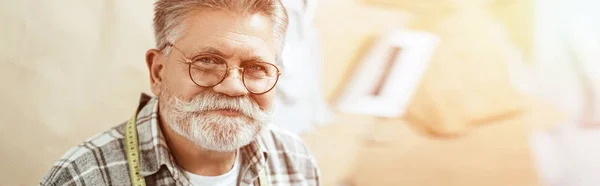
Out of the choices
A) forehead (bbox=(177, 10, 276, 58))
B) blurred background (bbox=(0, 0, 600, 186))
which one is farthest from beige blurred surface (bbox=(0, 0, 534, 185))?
forehead (bbox=(177, 10, 276, 58))

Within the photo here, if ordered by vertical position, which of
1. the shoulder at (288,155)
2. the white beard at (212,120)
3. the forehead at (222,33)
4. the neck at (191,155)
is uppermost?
the forehead at (222,33)

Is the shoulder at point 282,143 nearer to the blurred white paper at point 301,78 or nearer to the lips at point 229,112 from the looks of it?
the blurred white paper at point 301,78

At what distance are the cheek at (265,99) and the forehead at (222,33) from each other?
0.09m

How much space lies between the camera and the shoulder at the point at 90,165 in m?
1.20

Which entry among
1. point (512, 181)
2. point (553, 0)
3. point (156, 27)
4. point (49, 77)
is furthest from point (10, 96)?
point (553, 0)

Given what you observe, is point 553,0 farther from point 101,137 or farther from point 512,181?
point 101,137

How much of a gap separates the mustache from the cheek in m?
0.03

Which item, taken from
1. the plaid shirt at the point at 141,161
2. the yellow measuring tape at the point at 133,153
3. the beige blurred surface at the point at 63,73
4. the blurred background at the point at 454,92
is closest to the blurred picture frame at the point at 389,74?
the blurred background at the point at 454,92

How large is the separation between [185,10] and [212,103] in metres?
0.20

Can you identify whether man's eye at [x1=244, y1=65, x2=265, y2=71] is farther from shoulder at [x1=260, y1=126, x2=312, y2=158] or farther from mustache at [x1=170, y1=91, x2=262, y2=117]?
shoulder at [x1=260, y1=126, x2=312, y2=158]

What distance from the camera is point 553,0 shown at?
186 cm

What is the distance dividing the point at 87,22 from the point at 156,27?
25 cm

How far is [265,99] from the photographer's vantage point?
126 cm

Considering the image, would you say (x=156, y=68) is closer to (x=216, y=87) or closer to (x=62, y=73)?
(x=216, y=87)
